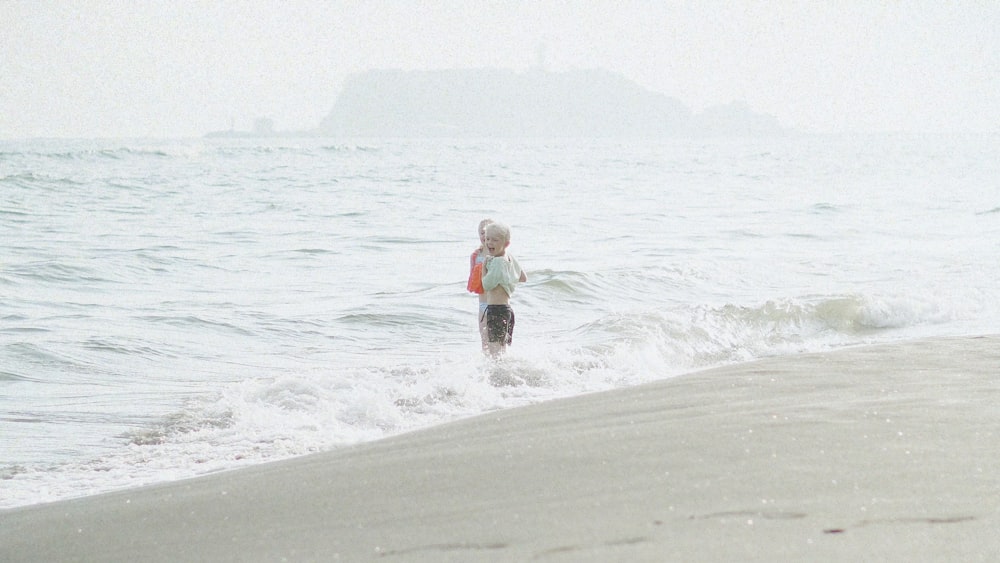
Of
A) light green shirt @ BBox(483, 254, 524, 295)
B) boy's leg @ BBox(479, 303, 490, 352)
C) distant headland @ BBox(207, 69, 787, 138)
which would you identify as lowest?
boy's leg @ BBox(479, 303, 490, 352)

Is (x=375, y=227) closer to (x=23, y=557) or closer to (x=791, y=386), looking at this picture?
(x=791, y=386)

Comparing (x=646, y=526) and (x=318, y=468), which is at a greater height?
(x=646, y=526)

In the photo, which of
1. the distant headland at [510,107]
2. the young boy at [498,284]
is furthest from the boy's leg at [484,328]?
the distant headland at [510,107]

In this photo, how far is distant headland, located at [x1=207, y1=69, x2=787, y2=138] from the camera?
17862cm

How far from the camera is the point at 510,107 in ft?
607

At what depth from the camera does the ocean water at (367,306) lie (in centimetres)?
612

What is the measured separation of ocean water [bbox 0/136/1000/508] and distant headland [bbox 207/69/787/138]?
14965 centimetres

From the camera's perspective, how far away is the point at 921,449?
11.7 ft

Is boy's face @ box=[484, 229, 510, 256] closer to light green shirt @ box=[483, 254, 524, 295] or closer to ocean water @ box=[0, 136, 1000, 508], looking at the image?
light green shirt @ box=[483, 254, 524, 295]

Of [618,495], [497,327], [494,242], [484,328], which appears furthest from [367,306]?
[618,495]

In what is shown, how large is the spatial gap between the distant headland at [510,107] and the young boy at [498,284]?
163 meters

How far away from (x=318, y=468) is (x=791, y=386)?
2686mm

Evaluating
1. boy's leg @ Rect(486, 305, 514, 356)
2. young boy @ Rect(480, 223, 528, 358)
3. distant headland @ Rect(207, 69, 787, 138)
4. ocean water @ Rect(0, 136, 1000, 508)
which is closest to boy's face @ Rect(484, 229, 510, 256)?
young boy @ Rect(480, 223, 528, 358)

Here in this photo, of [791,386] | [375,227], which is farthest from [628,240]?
[791,386]
